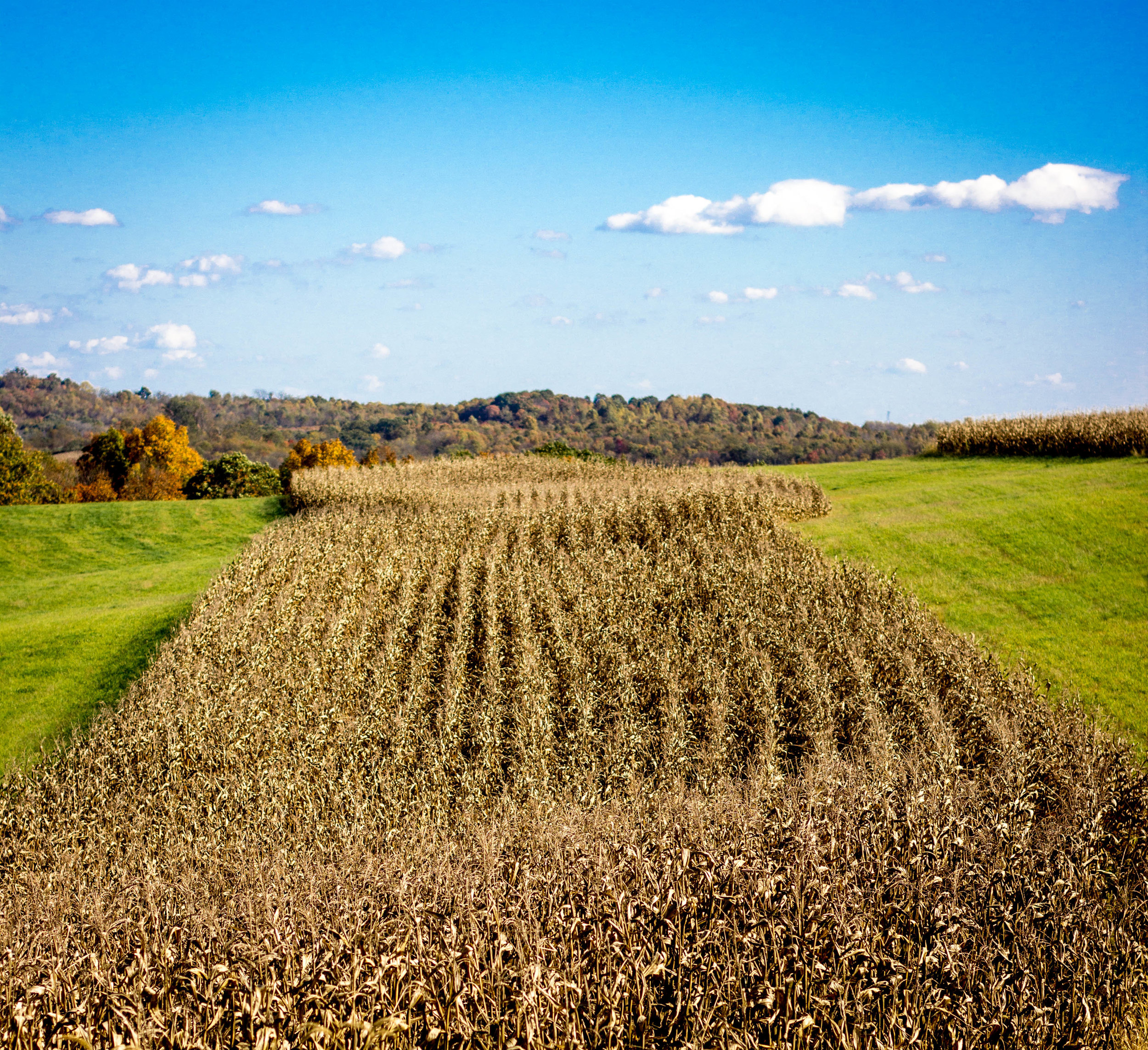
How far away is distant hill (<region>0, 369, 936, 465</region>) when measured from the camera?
40.5 metres

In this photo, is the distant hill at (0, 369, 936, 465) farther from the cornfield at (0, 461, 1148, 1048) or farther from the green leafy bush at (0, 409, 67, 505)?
the cornfield at (0, 461, 1148, 1048)

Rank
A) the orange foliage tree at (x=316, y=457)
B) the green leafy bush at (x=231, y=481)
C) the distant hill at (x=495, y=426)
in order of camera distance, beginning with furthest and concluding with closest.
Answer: the distant hill at (x=495, y=426) < the orange foliage tree at (x=316, y=457) < the green leafy bush at (x=231, y=481)

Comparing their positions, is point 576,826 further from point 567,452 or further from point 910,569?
point 567,452

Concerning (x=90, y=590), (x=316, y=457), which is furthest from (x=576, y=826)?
(x=316, y=457)

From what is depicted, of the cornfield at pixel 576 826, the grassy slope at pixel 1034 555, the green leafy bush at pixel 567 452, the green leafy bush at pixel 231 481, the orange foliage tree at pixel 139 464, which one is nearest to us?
the cornfield at pixel 576 826

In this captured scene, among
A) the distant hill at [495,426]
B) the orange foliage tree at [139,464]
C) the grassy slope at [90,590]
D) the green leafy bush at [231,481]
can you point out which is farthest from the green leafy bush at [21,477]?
the distant hill at [495,426]

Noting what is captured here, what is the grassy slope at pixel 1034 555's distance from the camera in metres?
8.46

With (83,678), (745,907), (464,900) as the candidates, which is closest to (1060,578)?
(745,907)

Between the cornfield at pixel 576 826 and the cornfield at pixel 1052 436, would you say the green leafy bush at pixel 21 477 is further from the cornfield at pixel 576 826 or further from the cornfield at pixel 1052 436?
the cornfield at pixel 1052 436

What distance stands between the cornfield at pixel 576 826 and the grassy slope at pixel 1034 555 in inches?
42.7

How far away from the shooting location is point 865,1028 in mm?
2975

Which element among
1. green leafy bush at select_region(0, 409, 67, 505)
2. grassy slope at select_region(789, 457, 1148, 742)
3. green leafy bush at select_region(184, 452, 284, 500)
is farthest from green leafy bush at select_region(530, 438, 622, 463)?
green leafy bush at select_region(0, 409, 67, 505)

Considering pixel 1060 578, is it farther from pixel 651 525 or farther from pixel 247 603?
pixel 247 603

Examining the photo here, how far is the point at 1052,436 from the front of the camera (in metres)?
19.2
